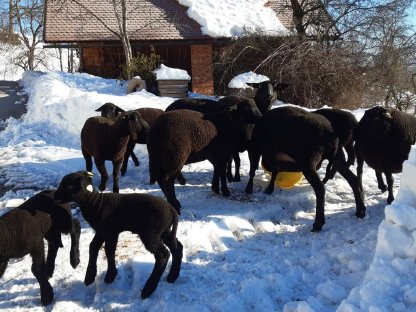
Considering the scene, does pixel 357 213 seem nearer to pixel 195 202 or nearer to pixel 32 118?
pixel 195 202

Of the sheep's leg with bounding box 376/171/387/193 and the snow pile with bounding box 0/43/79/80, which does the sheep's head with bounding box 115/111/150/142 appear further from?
the snow pile with bounding box 0/43/79/80

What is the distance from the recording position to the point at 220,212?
22.5 feet

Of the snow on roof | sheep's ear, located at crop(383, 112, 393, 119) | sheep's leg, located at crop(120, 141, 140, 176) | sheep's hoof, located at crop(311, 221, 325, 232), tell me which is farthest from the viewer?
the snow on roof

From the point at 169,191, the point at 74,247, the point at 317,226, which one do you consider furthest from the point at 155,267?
the point at 317,226

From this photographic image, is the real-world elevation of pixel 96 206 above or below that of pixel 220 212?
above

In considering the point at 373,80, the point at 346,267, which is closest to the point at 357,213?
the point at 346,267

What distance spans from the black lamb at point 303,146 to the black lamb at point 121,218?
8.11 feet

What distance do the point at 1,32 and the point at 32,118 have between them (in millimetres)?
36288

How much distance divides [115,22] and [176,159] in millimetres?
18703

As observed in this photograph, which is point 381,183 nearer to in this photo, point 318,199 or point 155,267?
point 318,199

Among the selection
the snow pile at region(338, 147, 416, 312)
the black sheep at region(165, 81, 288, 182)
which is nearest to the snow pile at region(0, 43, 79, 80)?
the black sheep at region(165, 81, 288, 182)

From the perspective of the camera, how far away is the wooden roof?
2236cm

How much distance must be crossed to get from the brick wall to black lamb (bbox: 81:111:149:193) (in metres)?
15.2

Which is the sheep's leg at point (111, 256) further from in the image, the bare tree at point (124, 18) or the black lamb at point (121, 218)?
the bare tree at point (124, 18)
